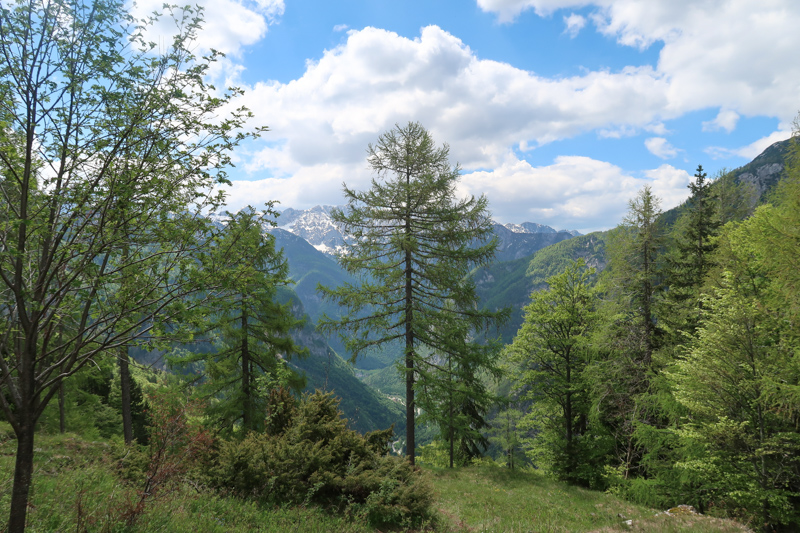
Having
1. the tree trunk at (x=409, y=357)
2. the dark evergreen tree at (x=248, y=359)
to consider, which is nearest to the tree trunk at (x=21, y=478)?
the dark evergreen tree at (x=248, y=359)

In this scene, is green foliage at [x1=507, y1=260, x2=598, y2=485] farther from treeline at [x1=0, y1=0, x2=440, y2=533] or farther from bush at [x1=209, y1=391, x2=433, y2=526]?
treeline at [x1=0, y1=0, x2=440, y2=533]

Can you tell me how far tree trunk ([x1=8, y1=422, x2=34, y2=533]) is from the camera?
427 cm

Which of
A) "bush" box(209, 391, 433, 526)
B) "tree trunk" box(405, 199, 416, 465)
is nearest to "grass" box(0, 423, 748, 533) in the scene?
"bush" box(209, 391, 433, 526)

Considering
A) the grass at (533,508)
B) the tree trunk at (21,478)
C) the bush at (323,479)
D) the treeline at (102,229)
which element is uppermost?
the treeline at (102,229)

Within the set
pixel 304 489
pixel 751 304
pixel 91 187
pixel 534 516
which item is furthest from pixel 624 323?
pixel 91 187

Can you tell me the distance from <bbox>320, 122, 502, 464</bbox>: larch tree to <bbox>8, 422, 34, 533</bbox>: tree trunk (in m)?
10.2

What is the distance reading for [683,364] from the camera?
12.5m

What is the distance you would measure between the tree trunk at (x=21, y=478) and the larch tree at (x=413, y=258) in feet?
33.5

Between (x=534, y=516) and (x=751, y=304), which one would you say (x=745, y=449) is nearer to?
(x=751, y=304)

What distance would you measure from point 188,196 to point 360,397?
199216 mm

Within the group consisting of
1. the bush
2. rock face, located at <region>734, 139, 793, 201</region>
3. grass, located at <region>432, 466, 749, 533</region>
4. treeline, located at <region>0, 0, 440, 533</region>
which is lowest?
grass, located at <region>432, 466, 749, 533</region>

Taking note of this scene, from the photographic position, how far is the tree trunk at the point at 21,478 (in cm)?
427

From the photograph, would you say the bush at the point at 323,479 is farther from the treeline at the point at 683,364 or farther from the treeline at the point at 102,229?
the treeline at the point at 683,364

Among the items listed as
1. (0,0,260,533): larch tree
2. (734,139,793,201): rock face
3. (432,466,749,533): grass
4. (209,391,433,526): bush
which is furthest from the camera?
(734,139,793,201): rock face
